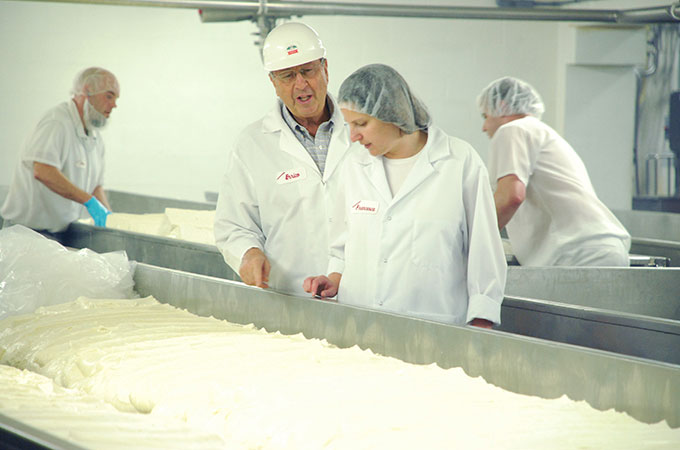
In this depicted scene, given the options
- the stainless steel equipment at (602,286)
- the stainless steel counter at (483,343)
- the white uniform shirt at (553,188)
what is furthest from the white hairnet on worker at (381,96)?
the white uniform shirt at (553,188)

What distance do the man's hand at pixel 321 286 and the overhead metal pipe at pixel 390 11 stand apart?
5.44ft

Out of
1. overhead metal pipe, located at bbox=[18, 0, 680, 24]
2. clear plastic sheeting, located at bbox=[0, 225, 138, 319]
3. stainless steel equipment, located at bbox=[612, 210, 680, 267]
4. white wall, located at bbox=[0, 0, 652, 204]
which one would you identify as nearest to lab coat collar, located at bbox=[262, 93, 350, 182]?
clear plastic sheeting, located at bbox=[0, 225, 138, 319]

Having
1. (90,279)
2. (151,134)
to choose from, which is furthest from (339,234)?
(151,134)

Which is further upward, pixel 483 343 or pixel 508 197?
pixel 508 197

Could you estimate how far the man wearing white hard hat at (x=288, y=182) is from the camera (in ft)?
7.66

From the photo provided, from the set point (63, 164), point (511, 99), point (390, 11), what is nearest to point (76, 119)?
point (63, 164)

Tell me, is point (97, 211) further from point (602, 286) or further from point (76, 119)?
point (602, 286)

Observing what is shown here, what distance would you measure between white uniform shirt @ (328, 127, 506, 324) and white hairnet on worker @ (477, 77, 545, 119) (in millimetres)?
1209

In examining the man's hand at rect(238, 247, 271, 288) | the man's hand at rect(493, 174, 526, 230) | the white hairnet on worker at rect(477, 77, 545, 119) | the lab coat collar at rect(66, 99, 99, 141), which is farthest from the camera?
the lab coat collar at rect(66, 99, 99, 141)

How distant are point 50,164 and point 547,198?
2343 mm

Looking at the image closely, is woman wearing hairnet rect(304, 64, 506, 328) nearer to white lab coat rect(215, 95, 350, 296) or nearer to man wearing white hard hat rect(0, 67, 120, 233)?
white lab coat rect(215, 95, 350, 296)

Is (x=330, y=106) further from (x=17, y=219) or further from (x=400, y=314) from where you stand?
(x=17, y=219)

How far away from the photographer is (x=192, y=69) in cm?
577

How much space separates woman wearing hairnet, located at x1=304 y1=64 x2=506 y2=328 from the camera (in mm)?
1924
